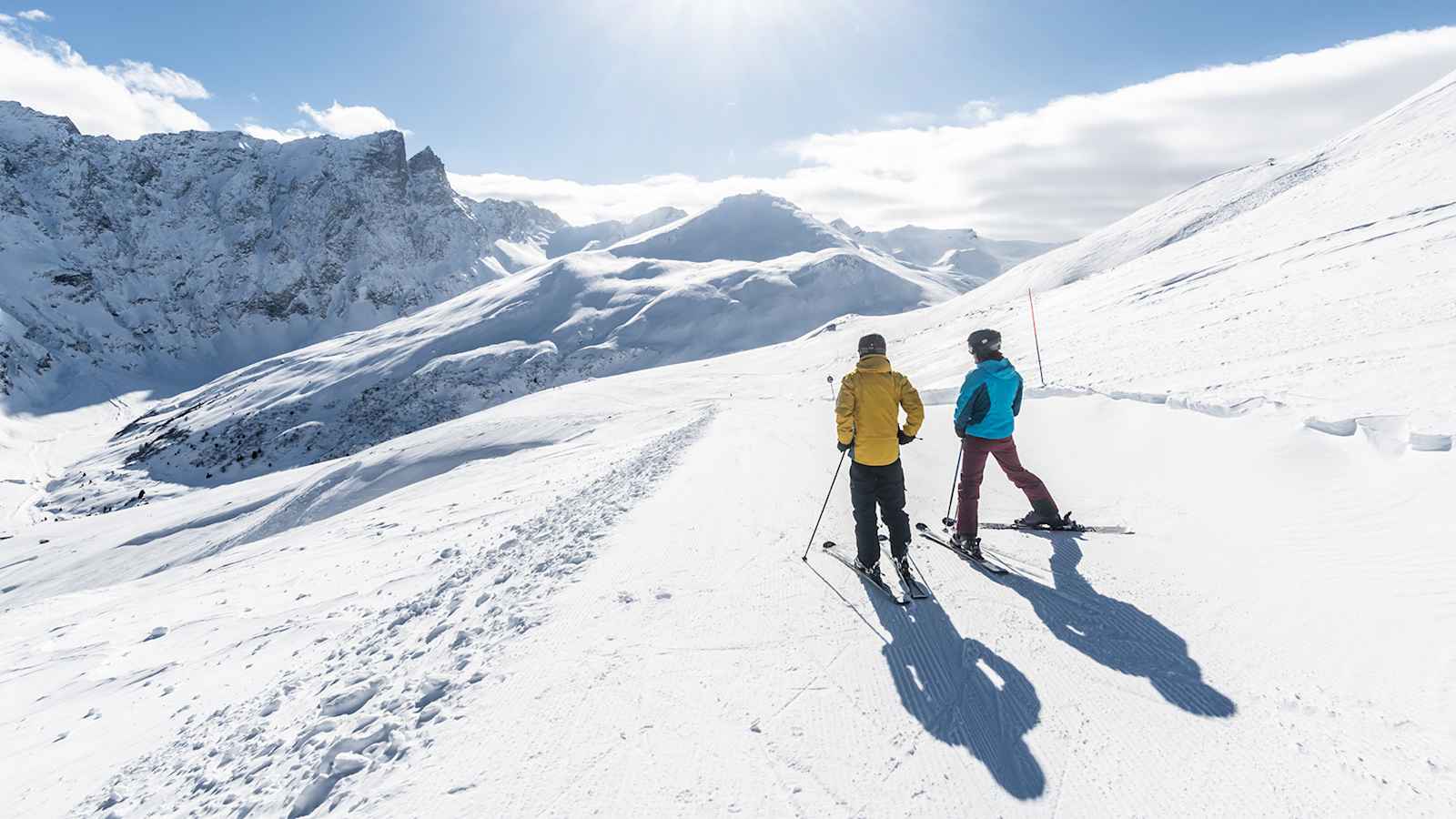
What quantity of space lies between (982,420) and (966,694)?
348 centimetres

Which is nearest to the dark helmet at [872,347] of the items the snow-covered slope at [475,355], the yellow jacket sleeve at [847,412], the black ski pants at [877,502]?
the yellow jacket sleeve at [847,412]

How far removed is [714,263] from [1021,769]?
183930mm

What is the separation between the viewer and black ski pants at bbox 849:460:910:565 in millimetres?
6582

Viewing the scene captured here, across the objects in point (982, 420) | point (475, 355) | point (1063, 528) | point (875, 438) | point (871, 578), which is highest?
point (475, 355)

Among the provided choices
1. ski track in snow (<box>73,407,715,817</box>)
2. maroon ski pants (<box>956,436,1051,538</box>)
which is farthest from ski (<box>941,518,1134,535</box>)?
ski track in snow (<box>73,407,715,817</box>)

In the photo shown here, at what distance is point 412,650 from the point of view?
21.1 ft

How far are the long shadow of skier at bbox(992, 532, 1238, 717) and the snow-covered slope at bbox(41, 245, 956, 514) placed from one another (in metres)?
115

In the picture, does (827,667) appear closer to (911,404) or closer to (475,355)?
(911,404)

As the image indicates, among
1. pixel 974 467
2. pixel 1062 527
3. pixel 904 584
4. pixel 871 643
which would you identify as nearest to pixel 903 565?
pixel 904 584

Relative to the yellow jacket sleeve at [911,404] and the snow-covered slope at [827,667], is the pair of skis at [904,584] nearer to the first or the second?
the snow-covered slope at [827,667]

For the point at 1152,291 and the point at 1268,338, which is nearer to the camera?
the point at 1268,338

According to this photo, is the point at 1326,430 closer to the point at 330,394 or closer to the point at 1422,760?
the point at 1422,760

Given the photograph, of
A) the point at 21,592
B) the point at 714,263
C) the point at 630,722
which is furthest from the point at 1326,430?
the point at 714,263

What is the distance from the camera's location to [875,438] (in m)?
6.45
